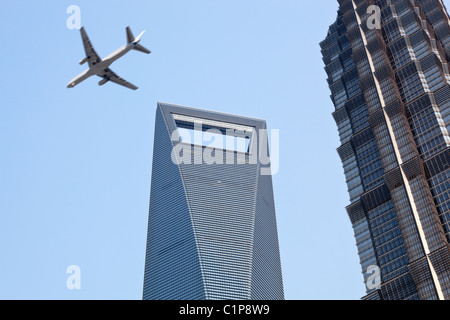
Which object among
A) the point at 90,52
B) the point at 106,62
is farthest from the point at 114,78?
the point at 90,52

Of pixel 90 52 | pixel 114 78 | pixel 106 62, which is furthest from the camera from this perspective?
pixel 114 78

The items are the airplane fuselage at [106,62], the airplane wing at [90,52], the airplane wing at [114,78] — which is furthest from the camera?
the airplane wing at [114,78]

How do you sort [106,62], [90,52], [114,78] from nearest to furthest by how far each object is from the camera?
[90,52] < [106,62] < [114,78]

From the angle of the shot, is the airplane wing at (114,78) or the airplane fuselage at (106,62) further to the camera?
the airplane wing at (114,78)

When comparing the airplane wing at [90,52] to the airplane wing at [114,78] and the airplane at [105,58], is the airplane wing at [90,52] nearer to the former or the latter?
the airplane at [105,58]

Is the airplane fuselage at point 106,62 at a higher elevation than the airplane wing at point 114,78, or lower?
lower

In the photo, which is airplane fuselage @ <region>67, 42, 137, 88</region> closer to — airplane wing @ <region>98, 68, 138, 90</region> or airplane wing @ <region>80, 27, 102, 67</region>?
airplane wing @ <region>80, 27, 102, 67</region>

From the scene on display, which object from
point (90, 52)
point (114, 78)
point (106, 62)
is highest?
point (114, 78)

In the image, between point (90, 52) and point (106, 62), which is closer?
point (90, 52)

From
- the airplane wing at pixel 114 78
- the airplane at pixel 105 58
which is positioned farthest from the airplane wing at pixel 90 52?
the airplane wing at pixel 114 78

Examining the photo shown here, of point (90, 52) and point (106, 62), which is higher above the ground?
point (90, 52)

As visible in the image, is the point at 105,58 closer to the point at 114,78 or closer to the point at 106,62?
the point at 106,62
